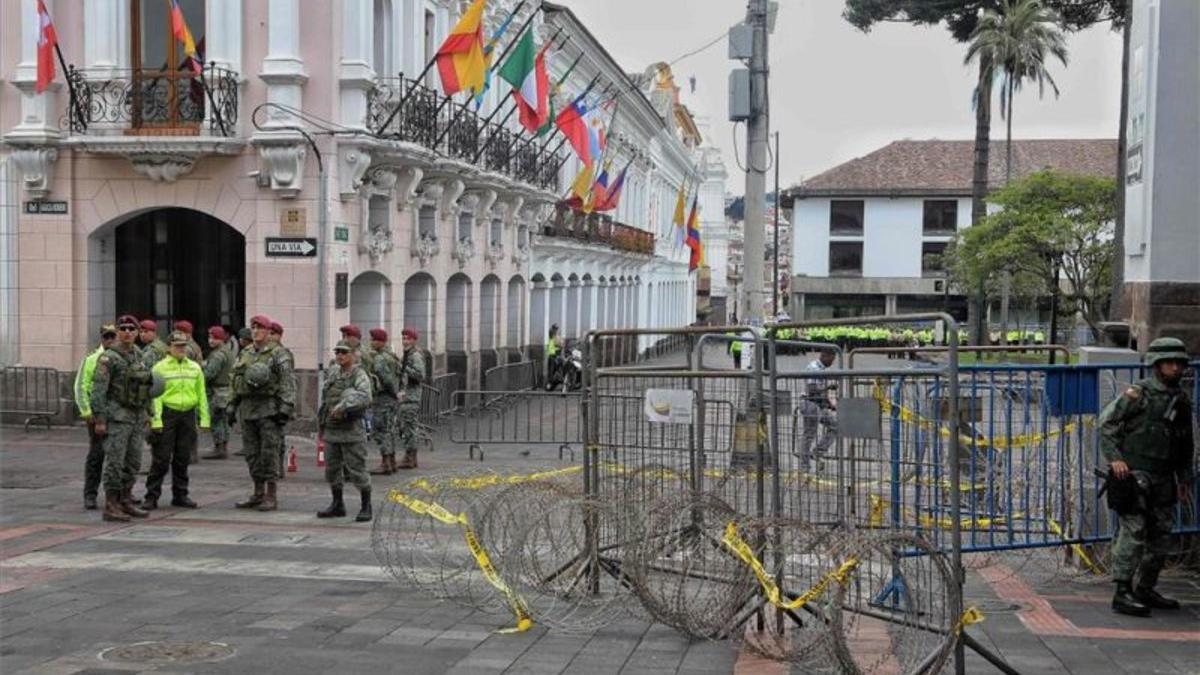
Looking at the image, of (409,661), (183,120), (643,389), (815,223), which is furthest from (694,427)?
(815,223)

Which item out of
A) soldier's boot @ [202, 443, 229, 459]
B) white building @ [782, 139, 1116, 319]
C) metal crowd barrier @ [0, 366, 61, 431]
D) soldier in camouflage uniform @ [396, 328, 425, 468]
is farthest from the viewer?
white building @ [782, 139, 1116, 319]

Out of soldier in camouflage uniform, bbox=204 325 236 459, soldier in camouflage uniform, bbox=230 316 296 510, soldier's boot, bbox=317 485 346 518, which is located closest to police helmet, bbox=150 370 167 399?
soldier in camouflage uniform, bbox=230 316 296 510

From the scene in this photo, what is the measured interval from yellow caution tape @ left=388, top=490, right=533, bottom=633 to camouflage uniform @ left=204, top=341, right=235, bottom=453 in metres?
7.48

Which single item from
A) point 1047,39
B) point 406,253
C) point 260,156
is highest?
point 1047,39

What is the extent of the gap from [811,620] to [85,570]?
540cm

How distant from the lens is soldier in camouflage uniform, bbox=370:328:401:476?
14.8 meters

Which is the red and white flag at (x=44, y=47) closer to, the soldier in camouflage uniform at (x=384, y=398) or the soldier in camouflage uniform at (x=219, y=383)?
the soldier in camouflage uniform at (x=219, y=383)

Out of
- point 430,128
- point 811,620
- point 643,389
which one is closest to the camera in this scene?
point 811,620

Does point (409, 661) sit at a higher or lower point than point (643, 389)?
lower

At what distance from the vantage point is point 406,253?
2188 centimetres

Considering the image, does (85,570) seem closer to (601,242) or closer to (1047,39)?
(601,242)

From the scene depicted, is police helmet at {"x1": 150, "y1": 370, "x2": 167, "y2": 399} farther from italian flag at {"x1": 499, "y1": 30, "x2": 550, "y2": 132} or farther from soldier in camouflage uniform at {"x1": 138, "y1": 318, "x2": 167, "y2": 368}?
italian flag at {"x1": 499, "y1": 30, "x2": 550, "y2": 132}

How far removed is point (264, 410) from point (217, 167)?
328 inches

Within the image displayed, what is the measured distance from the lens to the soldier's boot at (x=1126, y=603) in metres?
7.79
